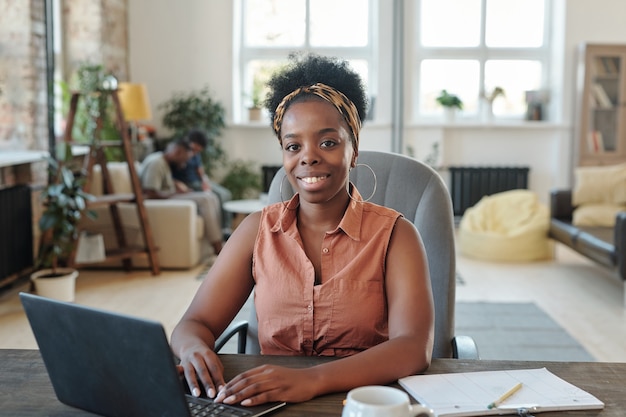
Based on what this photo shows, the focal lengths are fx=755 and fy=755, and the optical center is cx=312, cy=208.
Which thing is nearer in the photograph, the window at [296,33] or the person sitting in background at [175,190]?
the person sitting in background at [175,190]

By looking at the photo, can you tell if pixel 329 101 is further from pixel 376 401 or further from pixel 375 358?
pixel 376 401

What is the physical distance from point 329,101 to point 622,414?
793 millimetres

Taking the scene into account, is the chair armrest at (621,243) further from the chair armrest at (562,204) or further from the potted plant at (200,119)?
the potted plant at (200,119)

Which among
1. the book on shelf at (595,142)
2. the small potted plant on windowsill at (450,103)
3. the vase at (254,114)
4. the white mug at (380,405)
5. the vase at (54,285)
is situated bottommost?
the vase at (54,285)

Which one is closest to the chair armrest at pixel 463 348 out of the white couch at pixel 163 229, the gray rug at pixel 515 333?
the gray rug at pixel 515 333

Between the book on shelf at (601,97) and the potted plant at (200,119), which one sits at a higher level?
the book on shelf at (601,97)

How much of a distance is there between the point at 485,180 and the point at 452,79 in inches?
45.0

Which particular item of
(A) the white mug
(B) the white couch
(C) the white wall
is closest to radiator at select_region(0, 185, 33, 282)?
(B) the white couch

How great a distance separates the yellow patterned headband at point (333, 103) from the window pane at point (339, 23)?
667cm

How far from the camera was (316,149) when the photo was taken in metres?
1.51

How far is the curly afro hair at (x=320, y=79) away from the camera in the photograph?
160cm

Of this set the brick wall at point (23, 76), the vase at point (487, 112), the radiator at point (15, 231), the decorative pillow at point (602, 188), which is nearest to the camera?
the radiator at point (15, 231)

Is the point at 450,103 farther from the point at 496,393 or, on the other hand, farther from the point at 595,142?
the point at 496,393

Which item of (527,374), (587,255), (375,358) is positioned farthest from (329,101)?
(587,255)
